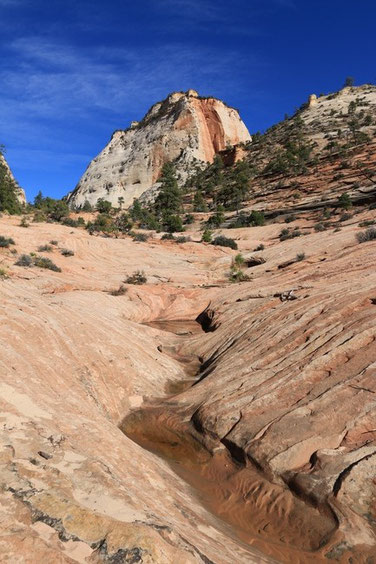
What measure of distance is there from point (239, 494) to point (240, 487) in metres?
0.14

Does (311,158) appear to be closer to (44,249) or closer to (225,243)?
(225,243)

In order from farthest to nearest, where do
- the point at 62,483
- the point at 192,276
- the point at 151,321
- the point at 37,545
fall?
the point at 192,276
the point at 151,321
the point at 62,483
the point at 37,545

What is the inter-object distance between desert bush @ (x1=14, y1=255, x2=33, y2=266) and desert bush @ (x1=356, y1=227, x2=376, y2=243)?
19.2 meters

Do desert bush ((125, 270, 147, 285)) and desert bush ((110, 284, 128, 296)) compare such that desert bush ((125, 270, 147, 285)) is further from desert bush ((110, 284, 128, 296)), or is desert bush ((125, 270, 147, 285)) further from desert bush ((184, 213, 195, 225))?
desert bush ((184, 213, 195, 225))

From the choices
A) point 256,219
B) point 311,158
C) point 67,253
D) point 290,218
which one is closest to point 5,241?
point 67,253

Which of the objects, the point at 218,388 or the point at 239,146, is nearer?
the point at 218,388

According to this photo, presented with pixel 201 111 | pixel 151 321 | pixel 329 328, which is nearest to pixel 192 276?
pixel 151 321

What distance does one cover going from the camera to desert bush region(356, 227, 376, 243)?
20.1 m

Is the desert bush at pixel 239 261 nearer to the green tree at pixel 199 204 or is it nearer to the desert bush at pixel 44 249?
the desert bush at pixel 44 249

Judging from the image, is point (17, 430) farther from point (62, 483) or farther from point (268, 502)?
point (268, 502)

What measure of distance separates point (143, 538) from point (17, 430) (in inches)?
98.7

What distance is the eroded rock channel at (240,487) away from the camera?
5300 mm

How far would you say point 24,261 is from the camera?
21.8 m

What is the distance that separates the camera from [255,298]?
1590 centimetres
